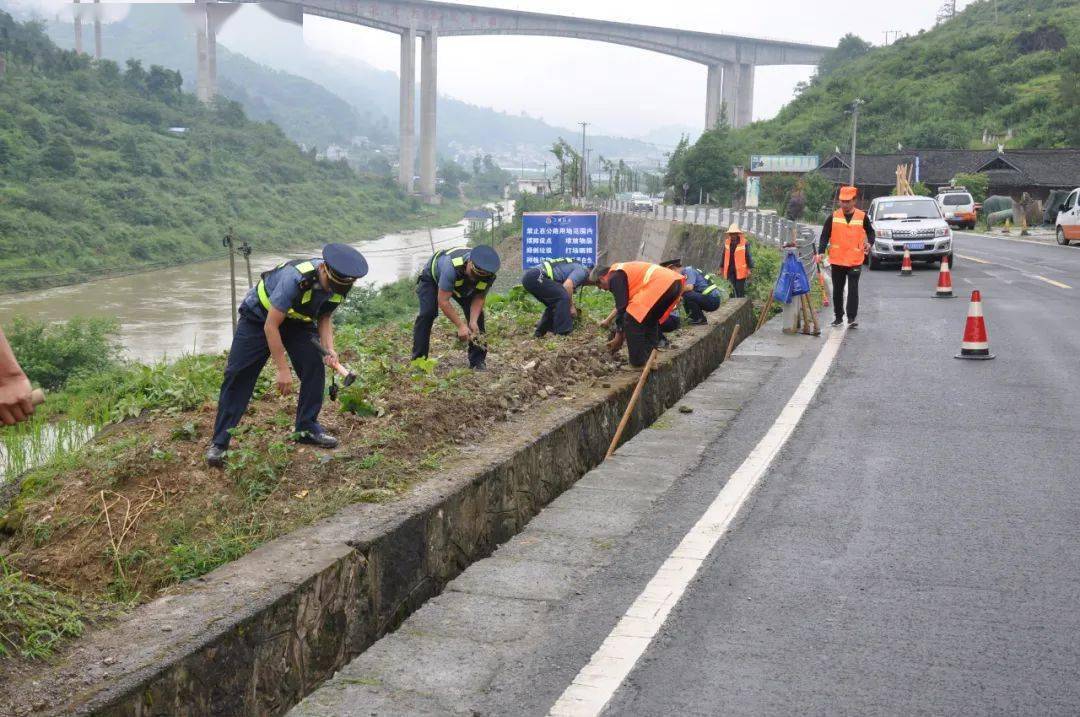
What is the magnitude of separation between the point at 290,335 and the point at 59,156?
77.9 meters

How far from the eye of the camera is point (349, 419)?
24.7 feet

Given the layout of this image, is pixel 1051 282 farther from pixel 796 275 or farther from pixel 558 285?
pixel 558 285

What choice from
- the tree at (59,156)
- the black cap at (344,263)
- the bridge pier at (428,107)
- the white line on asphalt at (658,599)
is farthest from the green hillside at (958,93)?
the black cap at (344,263)

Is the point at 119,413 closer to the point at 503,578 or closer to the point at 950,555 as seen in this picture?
the point at 503,578

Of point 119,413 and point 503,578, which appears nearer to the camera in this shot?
point 503,578

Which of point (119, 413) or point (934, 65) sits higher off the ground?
point (934, 65)

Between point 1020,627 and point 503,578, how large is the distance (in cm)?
215

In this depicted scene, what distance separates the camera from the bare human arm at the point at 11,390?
284 cm

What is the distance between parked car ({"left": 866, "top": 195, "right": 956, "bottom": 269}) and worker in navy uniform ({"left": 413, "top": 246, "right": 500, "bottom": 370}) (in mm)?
15142

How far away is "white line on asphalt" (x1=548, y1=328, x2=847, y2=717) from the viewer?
396 centimetres

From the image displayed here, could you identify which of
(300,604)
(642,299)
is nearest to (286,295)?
(300,604)

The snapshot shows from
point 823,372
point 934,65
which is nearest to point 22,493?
point 823,372

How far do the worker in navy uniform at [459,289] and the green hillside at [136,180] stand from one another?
52002 mm

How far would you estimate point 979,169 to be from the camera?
6228 centimetres
